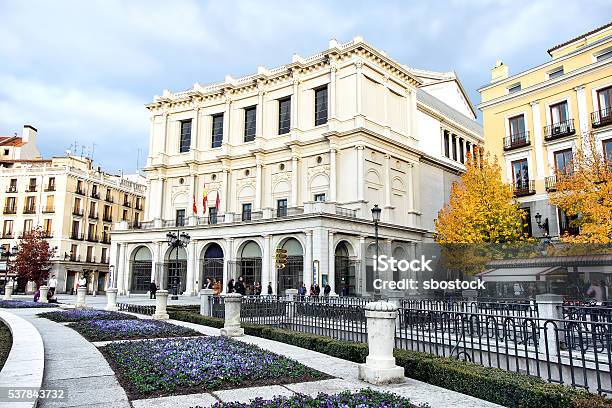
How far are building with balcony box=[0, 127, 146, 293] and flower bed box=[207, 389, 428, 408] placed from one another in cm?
5980

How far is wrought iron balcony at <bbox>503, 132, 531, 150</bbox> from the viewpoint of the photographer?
3140 centimetres

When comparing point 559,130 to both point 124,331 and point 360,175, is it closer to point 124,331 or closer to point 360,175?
point 360,175

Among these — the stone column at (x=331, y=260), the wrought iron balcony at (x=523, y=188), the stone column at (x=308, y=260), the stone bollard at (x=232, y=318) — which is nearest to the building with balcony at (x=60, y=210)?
the stone column at (x=308, y=260)

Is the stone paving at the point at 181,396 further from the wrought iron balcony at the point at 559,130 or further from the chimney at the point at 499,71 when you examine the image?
the chimney at the point at 499,71

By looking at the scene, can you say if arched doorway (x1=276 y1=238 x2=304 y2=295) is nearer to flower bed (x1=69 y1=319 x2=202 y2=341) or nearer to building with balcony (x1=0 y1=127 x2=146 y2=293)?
flower bed (x1=69 y1=319 x2=202 y2=341)

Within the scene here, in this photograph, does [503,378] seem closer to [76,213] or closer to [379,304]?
[379,304]

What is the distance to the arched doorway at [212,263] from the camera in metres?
40.9

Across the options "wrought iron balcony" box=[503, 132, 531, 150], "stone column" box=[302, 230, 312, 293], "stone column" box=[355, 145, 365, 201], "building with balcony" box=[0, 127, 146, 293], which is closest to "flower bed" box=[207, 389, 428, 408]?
"stone column" box=[302, 230, 312, 293]

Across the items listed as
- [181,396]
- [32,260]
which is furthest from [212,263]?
[181,396]

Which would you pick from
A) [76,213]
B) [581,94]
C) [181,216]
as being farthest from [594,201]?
[76,213]

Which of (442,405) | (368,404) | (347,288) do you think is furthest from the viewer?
(347,288)

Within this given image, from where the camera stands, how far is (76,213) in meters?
60.8

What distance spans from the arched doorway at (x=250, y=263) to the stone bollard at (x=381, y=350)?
3116 centimetres

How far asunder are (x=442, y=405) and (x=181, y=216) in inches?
1734
